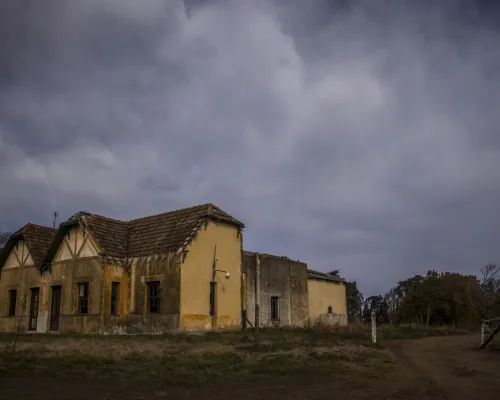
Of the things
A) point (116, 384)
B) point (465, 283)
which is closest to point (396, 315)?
point (465, 283)

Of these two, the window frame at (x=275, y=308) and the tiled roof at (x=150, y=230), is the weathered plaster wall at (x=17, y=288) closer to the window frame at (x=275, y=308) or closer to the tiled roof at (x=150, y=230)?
the tiled roof at (x=150, y=230)

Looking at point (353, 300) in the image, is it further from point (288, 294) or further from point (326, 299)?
point (288, 294)

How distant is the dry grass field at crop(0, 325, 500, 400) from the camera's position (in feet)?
30.9

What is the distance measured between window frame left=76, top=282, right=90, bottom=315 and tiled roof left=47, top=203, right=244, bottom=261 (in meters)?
2.26

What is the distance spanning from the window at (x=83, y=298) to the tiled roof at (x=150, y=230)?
2.35 meters

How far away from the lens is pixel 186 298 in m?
22.9

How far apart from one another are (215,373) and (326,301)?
26.9 meters

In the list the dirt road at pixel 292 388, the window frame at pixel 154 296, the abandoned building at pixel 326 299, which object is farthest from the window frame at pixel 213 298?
the dirt road at pixel 292 388

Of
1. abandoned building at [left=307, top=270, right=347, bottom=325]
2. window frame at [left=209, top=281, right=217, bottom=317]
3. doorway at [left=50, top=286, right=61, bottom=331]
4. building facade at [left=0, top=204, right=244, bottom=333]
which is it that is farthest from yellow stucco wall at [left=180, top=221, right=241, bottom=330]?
abandoned building at [left=307, top=270, right=347, bottom=325]

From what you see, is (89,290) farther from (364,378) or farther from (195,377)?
(364,378)

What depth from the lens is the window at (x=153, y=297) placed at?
926 inches

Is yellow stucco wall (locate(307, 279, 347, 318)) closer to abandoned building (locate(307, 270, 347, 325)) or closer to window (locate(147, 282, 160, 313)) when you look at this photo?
abandoned building (locate(307, 270, 347, 325))

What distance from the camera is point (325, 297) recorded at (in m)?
37.0

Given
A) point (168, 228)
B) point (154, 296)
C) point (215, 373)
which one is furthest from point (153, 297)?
point (215, 373)
